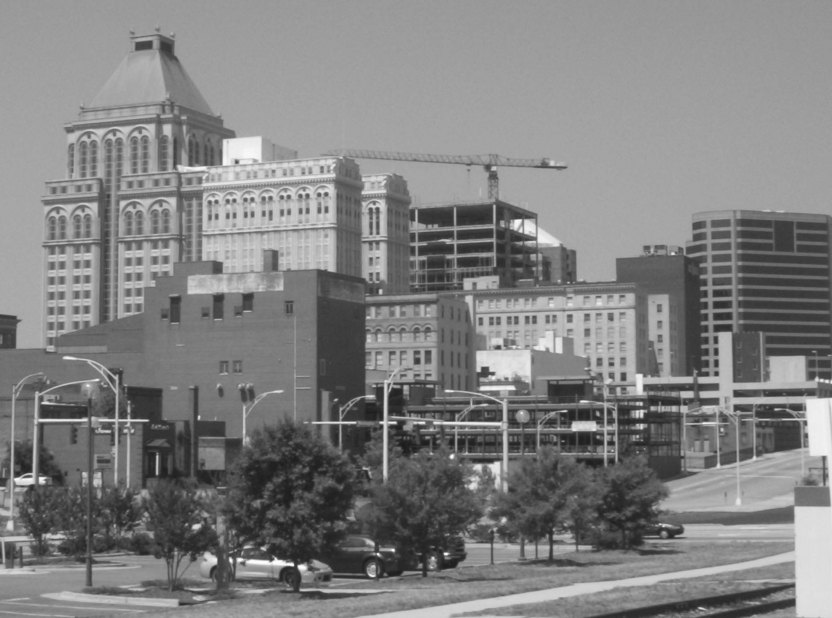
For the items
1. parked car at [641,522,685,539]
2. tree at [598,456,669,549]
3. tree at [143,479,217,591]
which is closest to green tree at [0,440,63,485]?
parked car at [641,522,685,539]

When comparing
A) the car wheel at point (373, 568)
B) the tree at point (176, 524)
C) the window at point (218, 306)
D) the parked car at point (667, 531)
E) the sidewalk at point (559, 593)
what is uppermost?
the window at point (218, 306)

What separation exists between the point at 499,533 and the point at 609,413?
94940 millimetres

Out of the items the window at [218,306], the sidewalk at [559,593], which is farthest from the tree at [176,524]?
the window at [218,306]

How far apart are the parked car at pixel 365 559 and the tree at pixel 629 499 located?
41.0 feet

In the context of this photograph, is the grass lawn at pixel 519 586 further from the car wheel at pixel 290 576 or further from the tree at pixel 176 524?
the tree at pixel 176 524

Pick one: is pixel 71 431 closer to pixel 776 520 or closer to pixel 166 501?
pixel 776 520

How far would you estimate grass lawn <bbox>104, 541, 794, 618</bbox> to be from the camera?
36000mm

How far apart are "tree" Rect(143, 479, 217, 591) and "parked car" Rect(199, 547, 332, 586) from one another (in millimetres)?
2387

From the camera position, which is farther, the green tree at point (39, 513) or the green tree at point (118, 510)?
the green tree at point (118, 510)

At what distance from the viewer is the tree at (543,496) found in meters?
56.1

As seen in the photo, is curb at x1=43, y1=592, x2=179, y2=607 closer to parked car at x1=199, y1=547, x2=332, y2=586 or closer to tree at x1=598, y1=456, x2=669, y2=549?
parked car at x1=199, y1=547, x2=332, y2=586

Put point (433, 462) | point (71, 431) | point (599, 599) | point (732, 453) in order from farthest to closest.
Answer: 1. point (732, 453)
2. point (71, 431)
3. point (433, 462)
4. point (599, 599)

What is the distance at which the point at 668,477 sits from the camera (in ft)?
503

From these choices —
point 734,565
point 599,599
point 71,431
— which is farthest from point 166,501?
point 71,431
